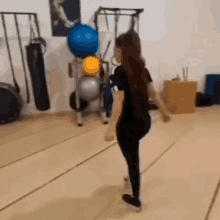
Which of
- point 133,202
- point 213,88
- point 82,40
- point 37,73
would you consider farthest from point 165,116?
point 213,88

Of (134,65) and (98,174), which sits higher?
(134,65)

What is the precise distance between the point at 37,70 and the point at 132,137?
158 cm

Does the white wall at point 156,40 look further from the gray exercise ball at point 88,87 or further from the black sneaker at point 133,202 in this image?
the black sneaker at point 133,202

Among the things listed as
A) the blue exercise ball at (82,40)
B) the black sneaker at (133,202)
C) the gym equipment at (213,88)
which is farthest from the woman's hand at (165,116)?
the gym equipment at (213,88)

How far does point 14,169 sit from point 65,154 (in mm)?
328

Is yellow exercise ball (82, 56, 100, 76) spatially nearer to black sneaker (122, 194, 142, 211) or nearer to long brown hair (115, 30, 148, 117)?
long brown hair (115, 30, 148, 117)

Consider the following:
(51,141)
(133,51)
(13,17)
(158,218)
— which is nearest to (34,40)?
(13,17)

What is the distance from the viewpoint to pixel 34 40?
1.98m

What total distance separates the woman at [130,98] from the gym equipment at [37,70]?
1.48 meters

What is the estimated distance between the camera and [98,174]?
3.48ft

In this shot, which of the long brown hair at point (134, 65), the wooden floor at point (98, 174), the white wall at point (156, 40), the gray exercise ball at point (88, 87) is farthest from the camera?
the white wall at point (156, 40)

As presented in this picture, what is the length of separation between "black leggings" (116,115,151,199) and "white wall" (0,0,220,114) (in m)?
1.72

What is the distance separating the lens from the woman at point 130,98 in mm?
602

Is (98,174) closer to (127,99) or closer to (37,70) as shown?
(127,99)
